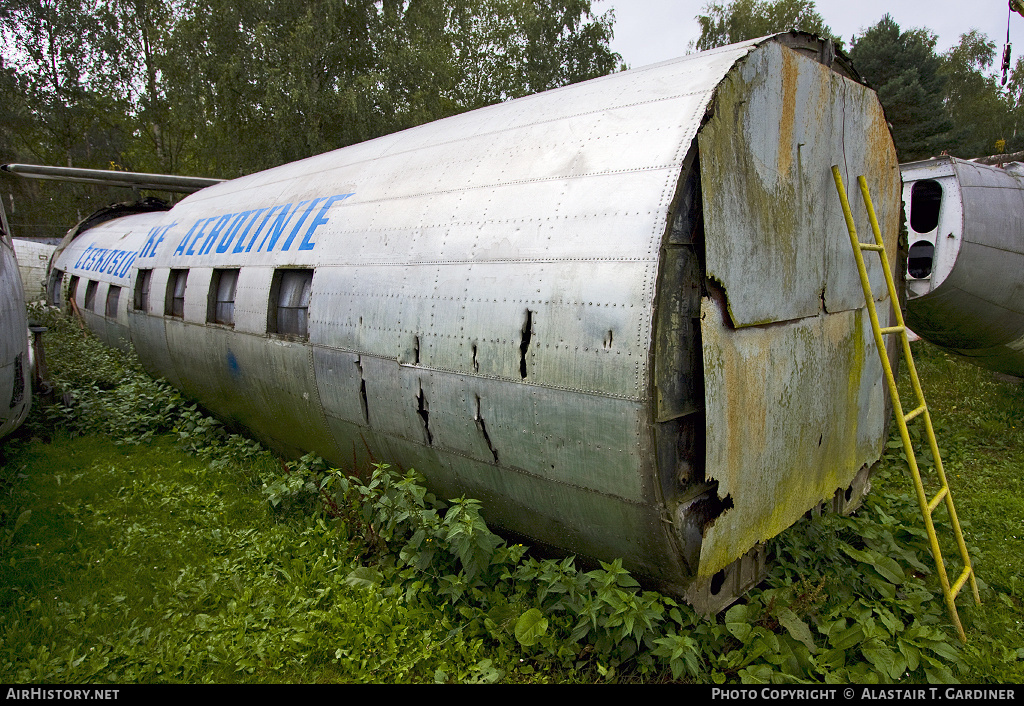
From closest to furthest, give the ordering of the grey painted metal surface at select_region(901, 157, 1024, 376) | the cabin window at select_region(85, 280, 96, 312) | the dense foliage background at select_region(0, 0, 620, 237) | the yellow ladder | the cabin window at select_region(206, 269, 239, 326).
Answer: the yellow ladder
the cabin window at select_region(206, 269, 239, 326)
the grey painted metal surface at select_region(901, 157, 1024, 376)
the cabin window at select_region(85, 280, 96, 312)
the dense foliage background at select_region(0, 0, 620, 237)

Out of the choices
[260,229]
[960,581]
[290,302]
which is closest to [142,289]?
[260,229]

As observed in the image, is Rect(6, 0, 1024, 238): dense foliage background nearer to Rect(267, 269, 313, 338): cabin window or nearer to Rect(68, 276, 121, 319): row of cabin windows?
Rect(68, 276, 121, 319): row of cabin windows

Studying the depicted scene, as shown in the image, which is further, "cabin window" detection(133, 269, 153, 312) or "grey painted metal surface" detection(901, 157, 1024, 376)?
"cabin window" detection(133, 269, 153, 312)

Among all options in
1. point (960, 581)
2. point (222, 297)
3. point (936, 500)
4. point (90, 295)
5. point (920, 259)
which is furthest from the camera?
point (90, 295)

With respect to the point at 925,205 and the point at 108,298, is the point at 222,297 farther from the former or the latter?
the point at 925,205

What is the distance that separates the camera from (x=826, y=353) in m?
4.84

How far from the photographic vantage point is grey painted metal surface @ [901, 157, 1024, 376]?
30.1 ft

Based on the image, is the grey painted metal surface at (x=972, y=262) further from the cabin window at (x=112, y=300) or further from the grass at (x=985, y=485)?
the cabin window at (x=112, y=300)

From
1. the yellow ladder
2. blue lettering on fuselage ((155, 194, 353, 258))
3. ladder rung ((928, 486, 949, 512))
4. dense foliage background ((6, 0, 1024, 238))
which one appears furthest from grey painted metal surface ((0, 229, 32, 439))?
dense foliage background ((6, 0, 1024, 238))

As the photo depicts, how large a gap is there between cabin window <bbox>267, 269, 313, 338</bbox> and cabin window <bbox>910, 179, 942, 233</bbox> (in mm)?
9533

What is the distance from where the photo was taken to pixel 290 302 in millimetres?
6250

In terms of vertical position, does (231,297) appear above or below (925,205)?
below

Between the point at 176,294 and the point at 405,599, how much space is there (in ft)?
21.8

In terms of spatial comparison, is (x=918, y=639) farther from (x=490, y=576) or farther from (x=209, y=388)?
(x=209, y=388)
